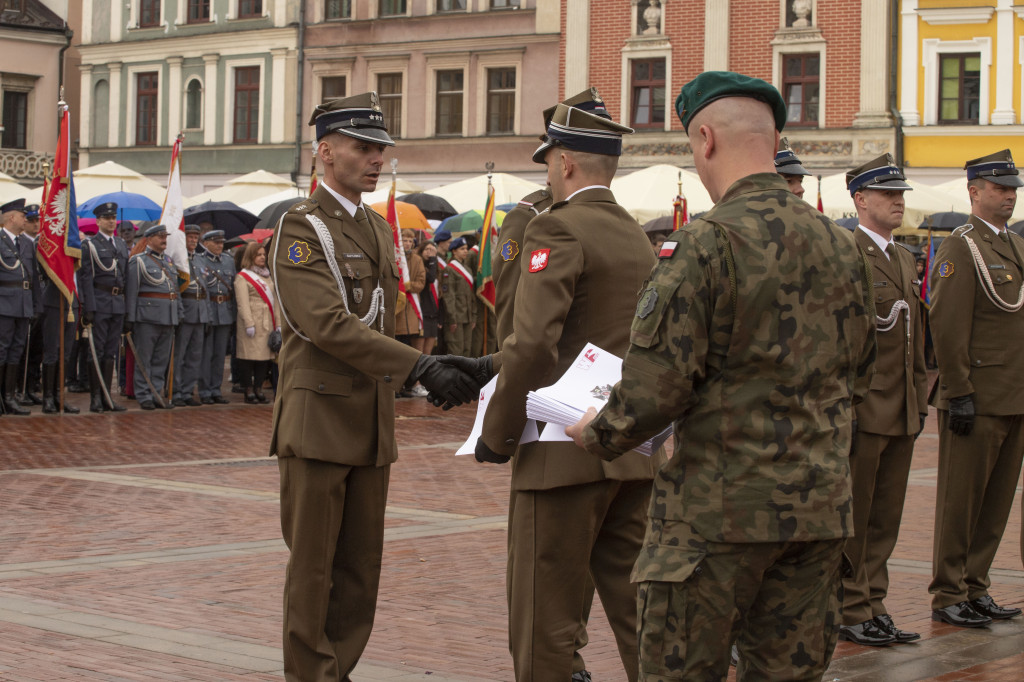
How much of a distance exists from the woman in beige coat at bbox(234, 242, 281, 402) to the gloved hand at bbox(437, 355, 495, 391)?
523 inches

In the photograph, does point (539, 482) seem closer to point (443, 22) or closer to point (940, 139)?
point (940, 139)

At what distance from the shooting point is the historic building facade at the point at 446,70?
3903cm

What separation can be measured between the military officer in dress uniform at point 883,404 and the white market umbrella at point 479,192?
19.6 metres

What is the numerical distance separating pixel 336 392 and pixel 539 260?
1.03m

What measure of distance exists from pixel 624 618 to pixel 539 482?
2.04 ft

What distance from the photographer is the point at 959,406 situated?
23.3 feet

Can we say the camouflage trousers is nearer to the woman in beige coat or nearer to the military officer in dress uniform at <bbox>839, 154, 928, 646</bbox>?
the military officer in dress uniform at <bbox>839, 154, 928, 646</bbox>

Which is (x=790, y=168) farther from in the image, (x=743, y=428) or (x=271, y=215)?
(x=271, y=215)

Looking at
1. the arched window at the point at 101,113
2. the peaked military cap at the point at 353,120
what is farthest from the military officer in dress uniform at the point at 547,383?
the arched window at the point at 101,113

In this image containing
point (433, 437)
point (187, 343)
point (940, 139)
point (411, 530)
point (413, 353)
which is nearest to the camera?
point (413, 353)

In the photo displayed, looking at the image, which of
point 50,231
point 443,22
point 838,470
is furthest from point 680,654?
point 443,22

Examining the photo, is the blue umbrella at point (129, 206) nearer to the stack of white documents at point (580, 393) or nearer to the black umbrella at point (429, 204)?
the black umbrella at point (429, 204)

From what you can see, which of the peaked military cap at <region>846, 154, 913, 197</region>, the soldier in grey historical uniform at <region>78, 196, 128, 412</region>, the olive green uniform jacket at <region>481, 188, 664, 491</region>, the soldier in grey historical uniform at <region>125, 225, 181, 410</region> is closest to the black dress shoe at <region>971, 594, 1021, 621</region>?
the peaked military cap at <region>846, 154, 913, 197</region>

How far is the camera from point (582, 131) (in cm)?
482
